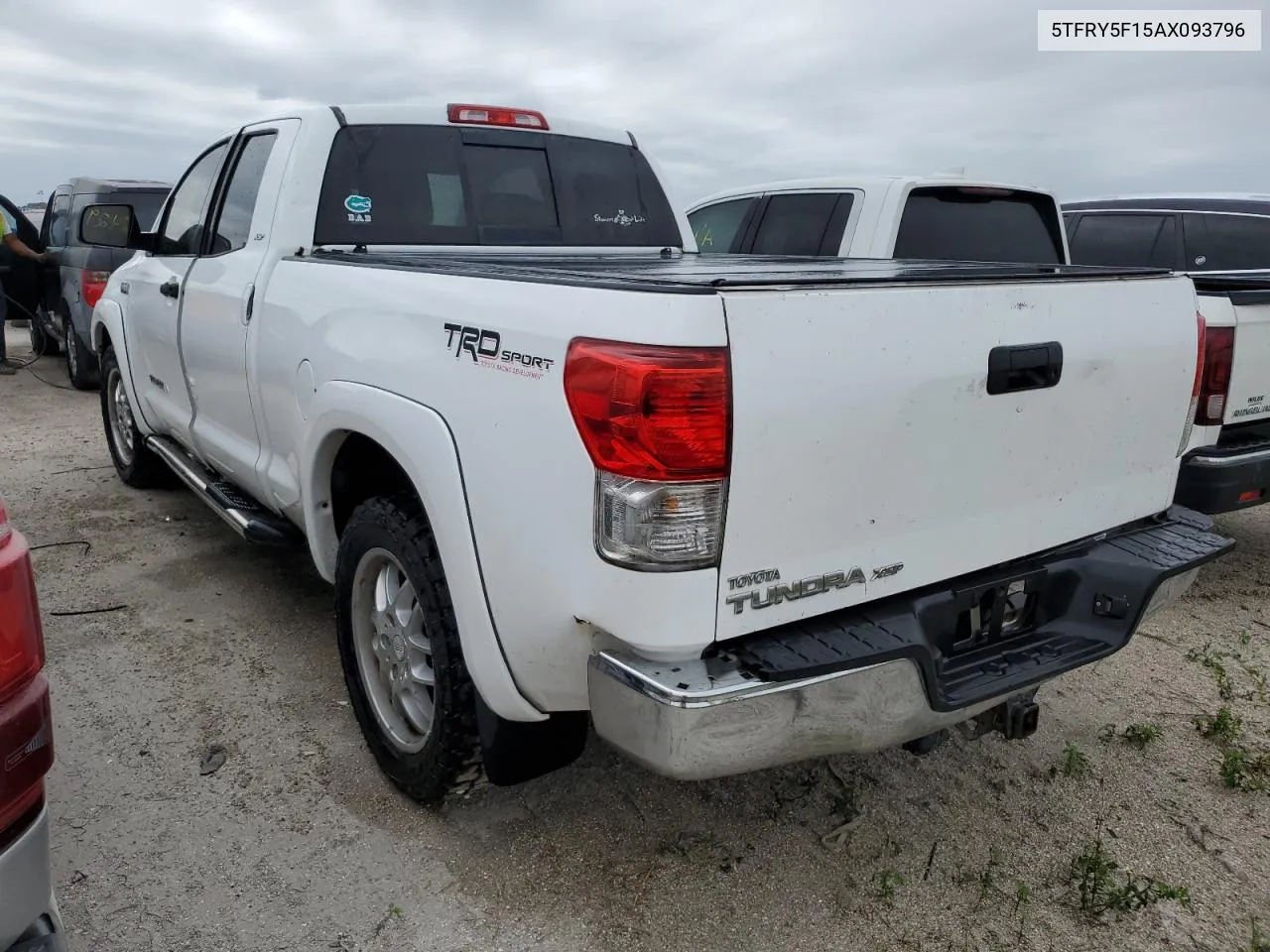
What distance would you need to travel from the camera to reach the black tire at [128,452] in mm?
5798

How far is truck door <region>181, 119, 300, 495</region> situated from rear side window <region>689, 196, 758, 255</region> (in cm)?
313

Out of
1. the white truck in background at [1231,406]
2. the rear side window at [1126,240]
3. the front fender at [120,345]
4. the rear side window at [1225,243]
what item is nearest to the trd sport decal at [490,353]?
the white truck in background at [1231,406]

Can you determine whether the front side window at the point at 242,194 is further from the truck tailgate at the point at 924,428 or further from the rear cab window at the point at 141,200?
the rear cab window at the point at 141,200

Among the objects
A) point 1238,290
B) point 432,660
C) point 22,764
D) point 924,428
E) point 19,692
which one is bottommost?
point 432,660

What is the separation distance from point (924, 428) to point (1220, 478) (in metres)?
2.76

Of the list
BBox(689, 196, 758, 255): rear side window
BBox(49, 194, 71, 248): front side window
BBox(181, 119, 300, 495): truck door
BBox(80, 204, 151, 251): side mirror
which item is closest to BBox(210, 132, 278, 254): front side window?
BBox(181, 119, 300, 495): truck door

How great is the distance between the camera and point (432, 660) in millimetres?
2602

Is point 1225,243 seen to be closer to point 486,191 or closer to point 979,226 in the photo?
point 979,226

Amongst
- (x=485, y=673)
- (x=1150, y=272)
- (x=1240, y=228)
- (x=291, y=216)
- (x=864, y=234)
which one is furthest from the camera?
(x=1240, y=228)

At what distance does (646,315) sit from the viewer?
6.16 feet

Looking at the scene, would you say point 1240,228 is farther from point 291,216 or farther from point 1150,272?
point 291,216

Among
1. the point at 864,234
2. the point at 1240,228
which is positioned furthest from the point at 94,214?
the point at 1240,228

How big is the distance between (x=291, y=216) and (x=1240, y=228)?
6.31 m

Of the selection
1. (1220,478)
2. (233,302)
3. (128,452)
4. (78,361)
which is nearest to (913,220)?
(1220,478)
